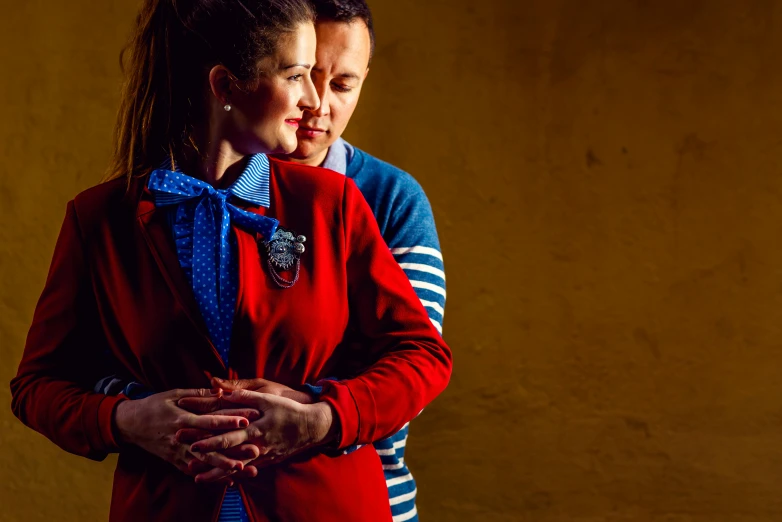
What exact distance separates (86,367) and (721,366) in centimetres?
161

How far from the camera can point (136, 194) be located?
1.17m

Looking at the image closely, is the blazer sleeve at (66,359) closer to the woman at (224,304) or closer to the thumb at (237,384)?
the woman at (224,304)

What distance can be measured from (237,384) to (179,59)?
0.40 metres

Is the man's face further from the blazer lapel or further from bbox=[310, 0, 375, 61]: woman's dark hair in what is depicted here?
the blazer lapel

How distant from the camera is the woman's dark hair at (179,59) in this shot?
44.3 inches

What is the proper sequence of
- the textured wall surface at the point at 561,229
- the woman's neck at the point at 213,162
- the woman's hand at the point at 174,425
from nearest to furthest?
the woman's hand at the point at 174,425 → the woman's neck at the point at 213,162 → the textured wall surface at the point at 561,229

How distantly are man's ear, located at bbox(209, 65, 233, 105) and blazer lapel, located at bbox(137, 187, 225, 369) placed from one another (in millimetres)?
145

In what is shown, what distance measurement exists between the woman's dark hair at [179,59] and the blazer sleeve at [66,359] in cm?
12

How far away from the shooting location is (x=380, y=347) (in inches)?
45.9

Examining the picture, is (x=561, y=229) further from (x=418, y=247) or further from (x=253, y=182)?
(x=253, y=182)

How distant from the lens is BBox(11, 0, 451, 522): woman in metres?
1.11

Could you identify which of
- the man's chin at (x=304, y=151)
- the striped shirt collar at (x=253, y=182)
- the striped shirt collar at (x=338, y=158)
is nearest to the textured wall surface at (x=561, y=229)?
the striped shirt collar at (x=338, y=158)

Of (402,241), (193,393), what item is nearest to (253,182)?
(193,393)

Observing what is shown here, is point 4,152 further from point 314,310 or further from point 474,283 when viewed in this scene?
point 314,310
